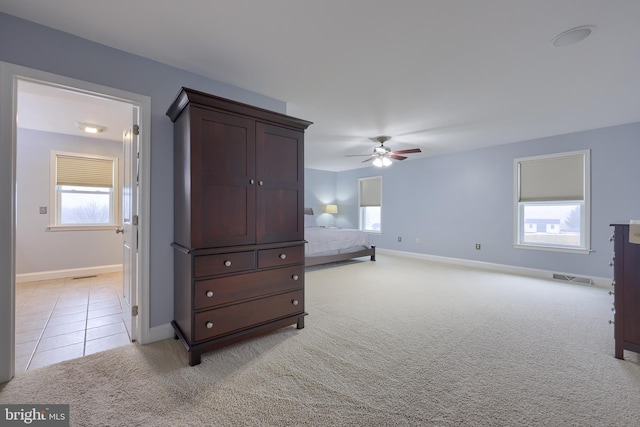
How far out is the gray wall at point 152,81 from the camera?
1.85m

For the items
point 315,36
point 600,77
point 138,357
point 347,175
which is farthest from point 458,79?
point 347,175

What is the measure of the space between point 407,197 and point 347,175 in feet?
7.21

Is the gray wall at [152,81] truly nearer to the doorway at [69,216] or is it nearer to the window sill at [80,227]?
the doorway at [69,216]

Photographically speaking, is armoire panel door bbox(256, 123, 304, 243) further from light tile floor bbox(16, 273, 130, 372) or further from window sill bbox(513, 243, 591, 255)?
window sill bbox(513, 243, 591, 255)

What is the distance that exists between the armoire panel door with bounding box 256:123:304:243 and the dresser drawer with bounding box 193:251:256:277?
0.19 m

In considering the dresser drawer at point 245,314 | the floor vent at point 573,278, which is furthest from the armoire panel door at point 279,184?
the floor vent at point 573,278

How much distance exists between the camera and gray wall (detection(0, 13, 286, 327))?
1851 mm

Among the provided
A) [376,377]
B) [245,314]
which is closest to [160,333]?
[245,314]

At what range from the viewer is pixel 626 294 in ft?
6.63

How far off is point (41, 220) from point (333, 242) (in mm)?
4925

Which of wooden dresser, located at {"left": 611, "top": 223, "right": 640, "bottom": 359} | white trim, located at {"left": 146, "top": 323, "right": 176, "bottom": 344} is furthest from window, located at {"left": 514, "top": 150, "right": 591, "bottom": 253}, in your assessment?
white trim, located at {"left": 146, "top": 323, "right": 176, "bottom": 344}

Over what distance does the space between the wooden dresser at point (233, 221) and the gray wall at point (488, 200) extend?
4.38 meters

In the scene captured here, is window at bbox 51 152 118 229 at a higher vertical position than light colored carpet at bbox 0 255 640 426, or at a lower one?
higher

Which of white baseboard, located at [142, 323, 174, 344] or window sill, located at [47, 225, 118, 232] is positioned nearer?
white baseboard, located at [142, 323, 174, 344]
